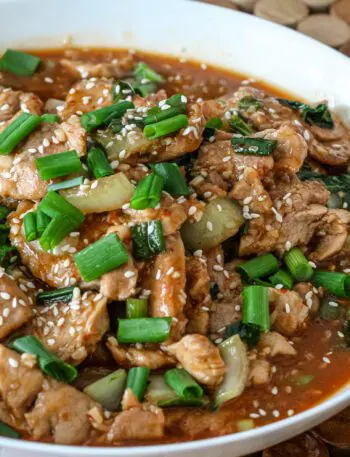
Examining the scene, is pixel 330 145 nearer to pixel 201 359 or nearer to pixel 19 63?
pixel 201 359

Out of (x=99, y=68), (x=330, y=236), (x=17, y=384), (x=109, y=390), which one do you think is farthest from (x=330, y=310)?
(x=99, y=68)

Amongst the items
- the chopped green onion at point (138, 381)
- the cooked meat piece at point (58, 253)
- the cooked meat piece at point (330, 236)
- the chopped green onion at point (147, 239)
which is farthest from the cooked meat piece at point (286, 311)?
the cooked meat piece at point (58, 253)

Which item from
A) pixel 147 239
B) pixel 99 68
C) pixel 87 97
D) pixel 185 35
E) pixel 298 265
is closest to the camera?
pixel 147 239

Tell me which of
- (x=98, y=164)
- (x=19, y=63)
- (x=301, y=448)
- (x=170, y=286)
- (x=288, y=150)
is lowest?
(x=301, y=448)

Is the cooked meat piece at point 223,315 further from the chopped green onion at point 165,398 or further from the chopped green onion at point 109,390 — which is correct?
the chopped green onion at point 109,390

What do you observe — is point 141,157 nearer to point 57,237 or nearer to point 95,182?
point 95,182

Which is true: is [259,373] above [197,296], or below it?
below

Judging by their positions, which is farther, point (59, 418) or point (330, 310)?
point (330, 310)
